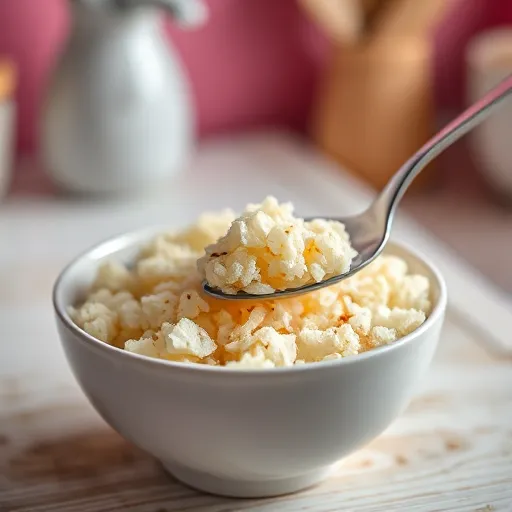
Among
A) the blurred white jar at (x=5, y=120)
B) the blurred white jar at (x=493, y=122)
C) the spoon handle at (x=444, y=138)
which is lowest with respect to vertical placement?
the blurred white jar at (x=5, y=120)

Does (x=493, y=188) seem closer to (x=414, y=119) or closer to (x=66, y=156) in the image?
(x=414, y=119)

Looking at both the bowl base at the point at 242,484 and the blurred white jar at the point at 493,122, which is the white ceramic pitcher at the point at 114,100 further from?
the bowl base at the point at 242,484

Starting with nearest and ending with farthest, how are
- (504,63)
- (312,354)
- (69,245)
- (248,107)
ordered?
(312,354) < (69,245) < (504,63) < (248,107)

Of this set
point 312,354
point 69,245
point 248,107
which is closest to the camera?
point 312,354

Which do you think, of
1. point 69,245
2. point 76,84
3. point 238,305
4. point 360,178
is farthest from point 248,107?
point 238,305

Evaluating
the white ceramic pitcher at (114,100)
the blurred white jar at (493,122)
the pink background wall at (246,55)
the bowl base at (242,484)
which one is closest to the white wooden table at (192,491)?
the bowl base at (242,484)

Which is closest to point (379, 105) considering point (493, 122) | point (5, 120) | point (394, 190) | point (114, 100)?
point (493, 122)

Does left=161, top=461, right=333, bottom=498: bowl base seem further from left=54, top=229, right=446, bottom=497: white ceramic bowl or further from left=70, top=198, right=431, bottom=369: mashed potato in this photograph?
left=70, top=198, right=431, bottom=369: mashed potato

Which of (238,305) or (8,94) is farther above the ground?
(238,305)
